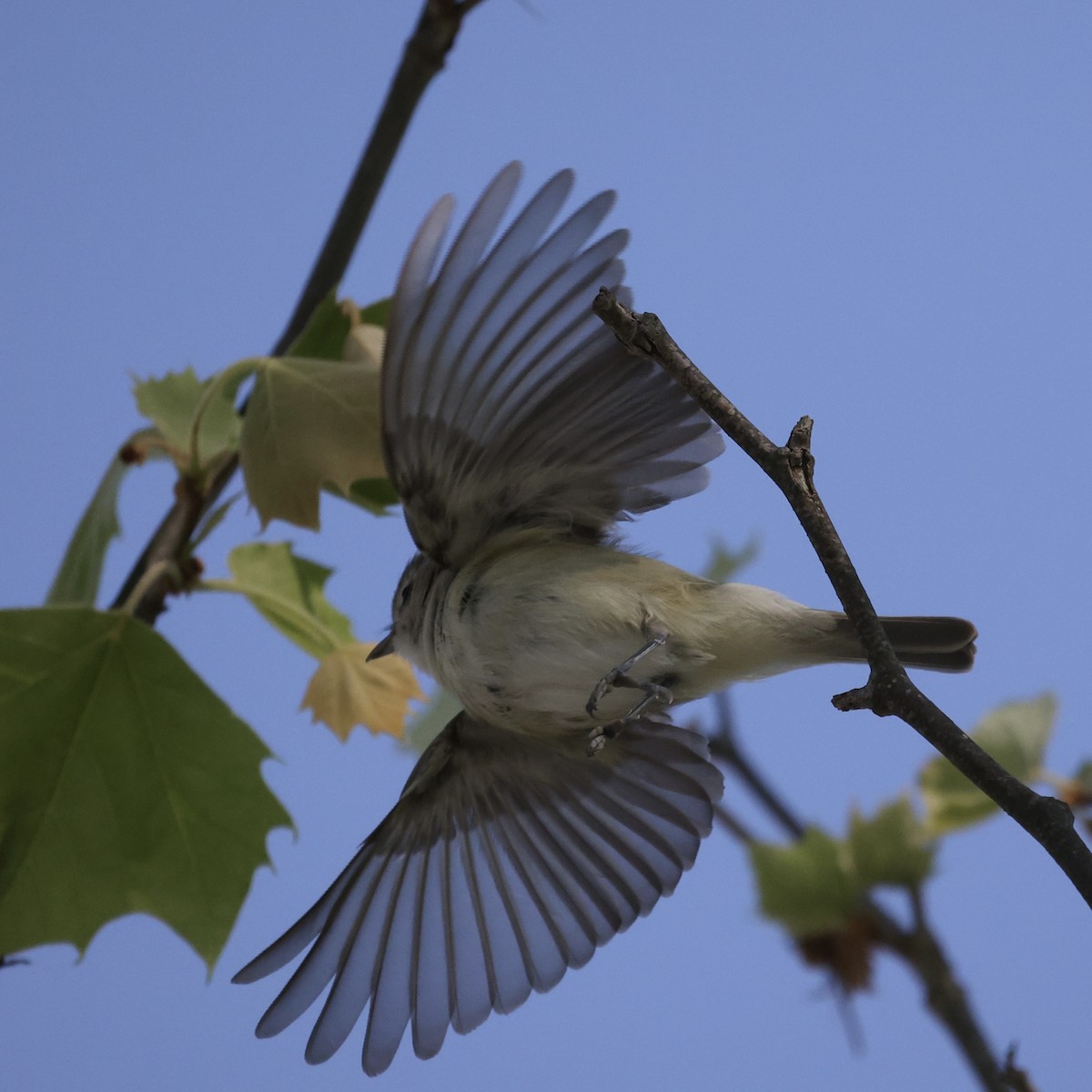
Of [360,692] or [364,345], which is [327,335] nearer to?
[364,345]

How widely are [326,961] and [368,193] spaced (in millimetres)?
928

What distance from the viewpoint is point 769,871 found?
1.62 m

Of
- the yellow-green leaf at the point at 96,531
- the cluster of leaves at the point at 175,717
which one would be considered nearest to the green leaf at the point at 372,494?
the cluster of leaves at the point at 175,717

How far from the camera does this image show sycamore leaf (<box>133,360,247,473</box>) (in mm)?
1564

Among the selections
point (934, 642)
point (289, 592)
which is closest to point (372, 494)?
point (289, 592)

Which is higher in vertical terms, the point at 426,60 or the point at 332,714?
the point at 426,60

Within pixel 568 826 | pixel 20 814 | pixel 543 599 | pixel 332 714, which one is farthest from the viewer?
pixel 568 826

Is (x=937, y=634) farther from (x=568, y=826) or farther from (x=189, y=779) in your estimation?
(x=189, y=779)

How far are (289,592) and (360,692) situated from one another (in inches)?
6.5

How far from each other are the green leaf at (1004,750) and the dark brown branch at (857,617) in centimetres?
81

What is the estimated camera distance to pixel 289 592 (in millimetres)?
1638

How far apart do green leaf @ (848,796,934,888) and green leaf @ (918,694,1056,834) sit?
43mm

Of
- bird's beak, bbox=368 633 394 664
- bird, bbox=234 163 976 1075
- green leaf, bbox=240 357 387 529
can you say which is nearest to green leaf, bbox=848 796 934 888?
bird, bbox=234 163 976 1075

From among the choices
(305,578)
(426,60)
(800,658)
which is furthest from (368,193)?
(800,658)
